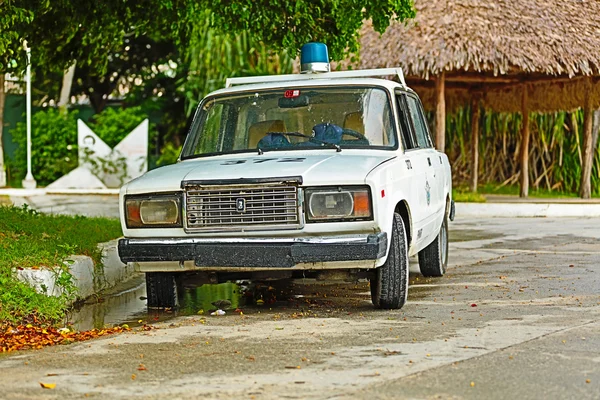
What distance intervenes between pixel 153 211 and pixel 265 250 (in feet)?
2.96

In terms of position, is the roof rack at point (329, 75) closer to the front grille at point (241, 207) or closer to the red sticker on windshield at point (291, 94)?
the red sticker on windshield at point (291, 94)

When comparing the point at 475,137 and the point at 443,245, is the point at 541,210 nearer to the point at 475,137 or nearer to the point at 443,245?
the point at 475,137

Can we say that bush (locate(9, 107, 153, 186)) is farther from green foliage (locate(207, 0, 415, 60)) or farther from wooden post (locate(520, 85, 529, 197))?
green foliage (locate(207, 0, 415, 60))

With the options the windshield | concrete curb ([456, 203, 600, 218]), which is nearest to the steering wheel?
the windshield

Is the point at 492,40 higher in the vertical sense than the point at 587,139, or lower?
higher

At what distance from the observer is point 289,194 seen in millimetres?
7113

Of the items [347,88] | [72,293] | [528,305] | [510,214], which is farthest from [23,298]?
[510,214]

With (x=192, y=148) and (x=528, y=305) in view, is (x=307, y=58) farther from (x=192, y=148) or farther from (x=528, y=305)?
(x=528, y=305)

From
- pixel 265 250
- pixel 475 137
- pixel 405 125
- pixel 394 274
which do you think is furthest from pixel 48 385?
pixel 475 137

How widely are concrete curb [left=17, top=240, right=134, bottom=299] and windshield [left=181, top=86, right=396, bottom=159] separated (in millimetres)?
1245

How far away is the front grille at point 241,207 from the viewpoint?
713cm

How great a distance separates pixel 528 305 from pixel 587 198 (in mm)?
13037

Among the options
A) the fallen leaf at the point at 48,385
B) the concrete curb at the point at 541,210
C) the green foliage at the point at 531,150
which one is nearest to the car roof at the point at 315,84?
the fallen leaf at the point at 48,385

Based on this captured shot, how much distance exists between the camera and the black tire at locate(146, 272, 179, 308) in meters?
7.93
